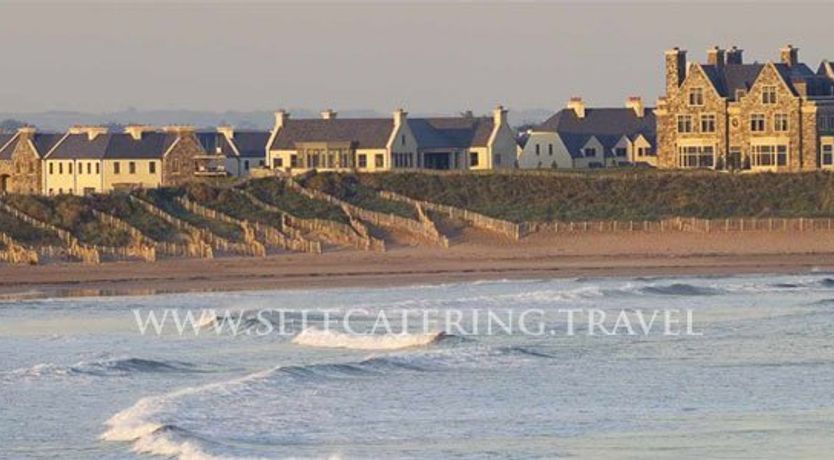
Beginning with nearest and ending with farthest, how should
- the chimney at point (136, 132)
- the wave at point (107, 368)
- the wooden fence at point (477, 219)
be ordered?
the wave at point (107, 368)
the wooden fence at point (477, 219)
the chimney at point (136, 132)

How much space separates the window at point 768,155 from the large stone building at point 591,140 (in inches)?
414

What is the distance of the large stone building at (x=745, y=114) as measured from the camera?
8831 centimetres

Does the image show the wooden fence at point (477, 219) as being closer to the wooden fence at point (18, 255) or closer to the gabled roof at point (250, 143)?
the wooden fence at point (18, 255)

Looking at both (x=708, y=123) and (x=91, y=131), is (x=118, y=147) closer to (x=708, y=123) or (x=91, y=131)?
(x=91, y=131)

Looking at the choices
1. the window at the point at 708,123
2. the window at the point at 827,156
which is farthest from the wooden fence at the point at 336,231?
the window at the point at 827,156

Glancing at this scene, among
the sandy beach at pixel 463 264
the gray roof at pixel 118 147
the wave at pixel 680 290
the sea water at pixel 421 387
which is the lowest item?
the sea water at pixel 421 387

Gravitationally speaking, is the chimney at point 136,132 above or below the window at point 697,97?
below

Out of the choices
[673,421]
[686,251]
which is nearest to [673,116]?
[686,251]

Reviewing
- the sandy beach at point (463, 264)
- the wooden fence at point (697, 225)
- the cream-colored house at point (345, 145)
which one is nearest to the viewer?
the sandy beach at point (463, 264)

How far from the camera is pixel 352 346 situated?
48.1 meters

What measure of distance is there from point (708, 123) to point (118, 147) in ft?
87.1

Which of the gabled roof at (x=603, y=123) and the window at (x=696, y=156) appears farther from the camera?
the gabled roof at (x=603, y=123)

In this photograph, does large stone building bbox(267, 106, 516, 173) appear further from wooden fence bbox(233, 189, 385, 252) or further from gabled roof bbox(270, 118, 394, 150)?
wooden fence bbox(233, 189, 385, 252)

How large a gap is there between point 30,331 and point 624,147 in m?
55.2
